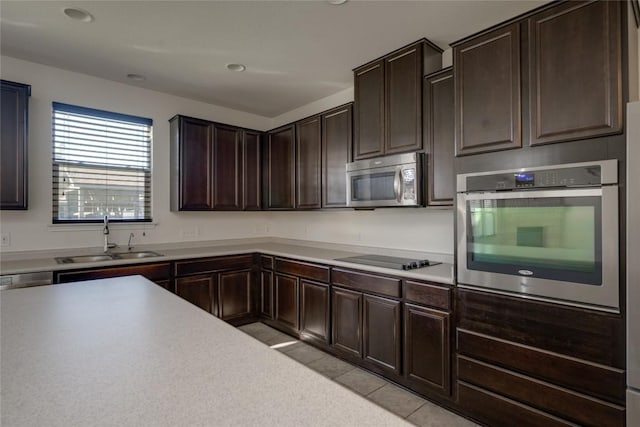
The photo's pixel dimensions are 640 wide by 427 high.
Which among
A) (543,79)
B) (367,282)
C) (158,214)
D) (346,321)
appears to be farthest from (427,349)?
(158,214)

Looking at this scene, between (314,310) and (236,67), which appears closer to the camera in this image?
(236,67)

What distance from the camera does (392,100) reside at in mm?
2762

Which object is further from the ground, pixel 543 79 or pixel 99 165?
→ pixel 543 79

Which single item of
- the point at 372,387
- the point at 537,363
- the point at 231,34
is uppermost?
the point at 231,34

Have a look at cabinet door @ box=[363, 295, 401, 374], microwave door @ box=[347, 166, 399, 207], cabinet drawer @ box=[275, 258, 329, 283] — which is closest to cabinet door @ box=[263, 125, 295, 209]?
cabinet drawer @ box=[275, 258, 329, 283]

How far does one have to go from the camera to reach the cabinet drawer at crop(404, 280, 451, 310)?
2.20m

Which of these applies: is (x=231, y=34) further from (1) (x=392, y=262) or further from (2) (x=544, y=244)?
(2) (x=544, y=244)

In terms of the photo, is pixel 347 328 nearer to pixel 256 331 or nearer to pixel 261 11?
pixel 256 331

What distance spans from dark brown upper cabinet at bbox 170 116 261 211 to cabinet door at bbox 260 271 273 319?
3.09ft

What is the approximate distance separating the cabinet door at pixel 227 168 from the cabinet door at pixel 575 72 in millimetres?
3168

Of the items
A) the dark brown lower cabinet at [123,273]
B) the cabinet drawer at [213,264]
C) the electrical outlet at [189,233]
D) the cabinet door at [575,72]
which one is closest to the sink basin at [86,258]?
the dark brown lower cabinet at [123,273]

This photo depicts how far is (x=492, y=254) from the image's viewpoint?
1983 mm

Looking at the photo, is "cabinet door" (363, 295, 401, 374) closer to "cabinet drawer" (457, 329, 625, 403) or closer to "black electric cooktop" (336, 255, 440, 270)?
"black electric cooktop" (336, 255, 440, 270)

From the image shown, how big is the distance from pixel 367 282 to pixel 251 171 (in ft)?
7.53
